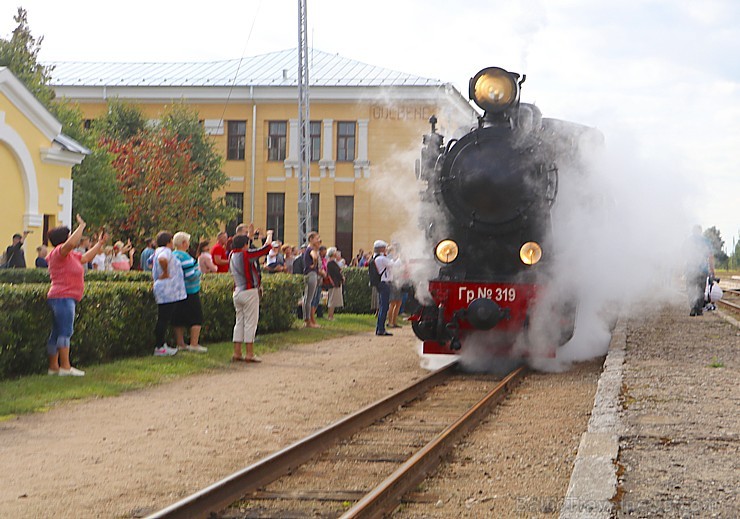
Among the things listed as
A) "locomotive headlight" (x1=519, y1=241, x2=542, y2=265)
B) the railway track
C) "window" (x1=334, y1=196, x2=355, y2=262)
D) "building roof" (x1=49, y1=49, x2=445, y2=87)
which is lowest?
the railway track

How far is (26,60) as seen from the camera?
112ft

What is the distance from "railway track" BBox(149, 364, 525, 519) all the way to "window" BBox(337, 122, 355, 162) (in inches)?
1167

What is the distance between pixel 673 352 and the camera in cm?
1309

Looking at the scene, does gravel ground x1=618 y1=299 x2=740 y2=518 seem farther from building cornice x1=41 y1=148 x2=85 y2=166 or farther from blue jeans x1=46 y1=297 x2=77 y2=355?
building cornice x1=41 y1=148 x2=85 y2=166

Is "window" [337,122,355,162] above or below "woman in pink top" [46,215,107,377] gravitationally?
above

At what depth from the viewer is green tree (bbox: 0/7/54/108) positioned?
32312 millimetres

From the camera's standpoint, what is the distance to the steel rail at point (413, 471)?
544cm

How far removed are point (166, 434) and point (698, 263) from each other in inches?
571

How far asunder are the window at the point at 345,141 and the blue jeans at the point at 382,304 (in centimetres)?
2159

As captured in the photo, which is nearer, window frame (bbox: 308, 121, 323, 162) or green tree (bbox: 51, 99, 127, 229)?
green tree (bbox: 51, 99, 127, 229)

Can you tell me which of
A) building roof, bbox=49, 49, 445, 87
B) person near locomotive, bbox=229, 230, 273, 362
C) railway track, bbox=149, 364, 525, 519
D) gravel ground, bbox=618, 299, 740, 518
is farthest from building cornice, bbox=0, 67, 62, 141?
building roof, bbox=49, 49, 445, 87

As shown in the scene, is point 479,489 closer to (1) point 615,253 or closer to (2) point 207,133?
(1) point 615,253

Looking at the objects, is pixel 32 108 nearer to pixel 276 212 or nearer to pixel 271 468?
pixel 271 468

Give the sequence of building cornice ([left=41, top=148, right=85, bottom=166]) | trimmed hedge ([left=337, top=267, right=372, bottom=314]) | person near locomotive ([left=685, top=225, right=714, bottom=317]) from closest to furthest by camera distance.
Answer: person near locomotive ([left=685, top=225, right=714, bottom=317])
building cornice ([left=41, top=148, right=85, bottom=166])
trimmed hedge ([left=337, top=267, right=372, bottom=314])
